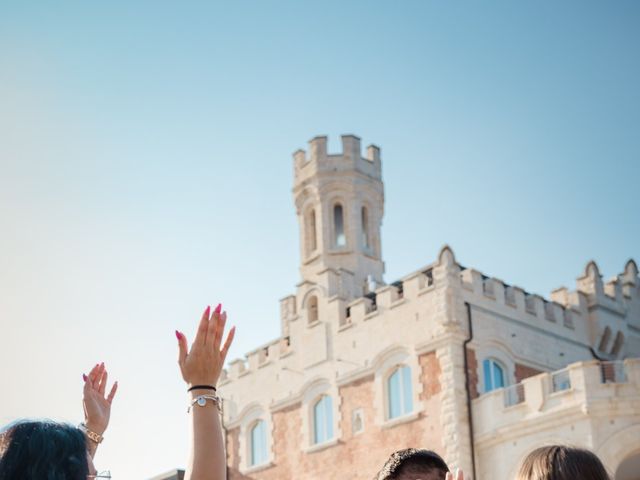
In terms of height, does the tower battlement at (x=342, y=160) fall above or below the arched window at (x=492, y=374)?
above

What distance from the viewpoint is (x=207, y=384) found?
377cm

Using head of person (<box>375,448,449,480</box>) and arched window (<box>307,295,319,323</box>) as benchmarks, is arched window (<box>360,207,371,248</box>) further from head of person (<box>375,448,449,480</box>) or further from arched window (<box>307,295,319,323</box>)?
head of person (<box>375,448,449,480</box>)

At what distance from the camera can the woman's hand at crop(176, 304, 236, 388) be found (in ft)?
12.5

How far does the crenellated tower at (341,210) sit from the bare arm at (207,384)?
1183 inches

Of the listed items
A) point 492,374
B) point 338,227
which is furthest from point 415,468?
point 338,227

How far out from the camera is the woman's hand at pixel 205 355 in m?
3.79

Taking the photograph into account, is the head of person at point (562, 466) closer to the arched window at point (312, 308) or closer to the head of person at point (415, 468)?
the head of person at point (415, 468)

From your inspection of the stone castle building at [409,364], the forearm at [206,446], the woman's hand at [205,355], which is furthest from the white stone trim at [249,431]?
the forearm at [206,446]

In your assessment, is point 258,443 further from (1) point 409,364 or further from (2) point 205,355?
(2) point 205,355

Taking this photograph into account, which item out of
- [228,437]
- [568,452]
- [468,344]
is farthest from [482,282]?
[568,452]

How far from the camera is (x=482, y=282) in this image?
30031mm

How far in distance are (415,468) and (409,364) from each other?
25706 millimetres

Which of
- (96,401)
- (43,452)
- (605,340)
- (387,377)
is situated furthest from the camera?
(605,340)

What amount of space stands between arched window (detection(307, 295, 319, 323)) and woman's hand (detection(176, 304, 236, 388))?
29.9m
